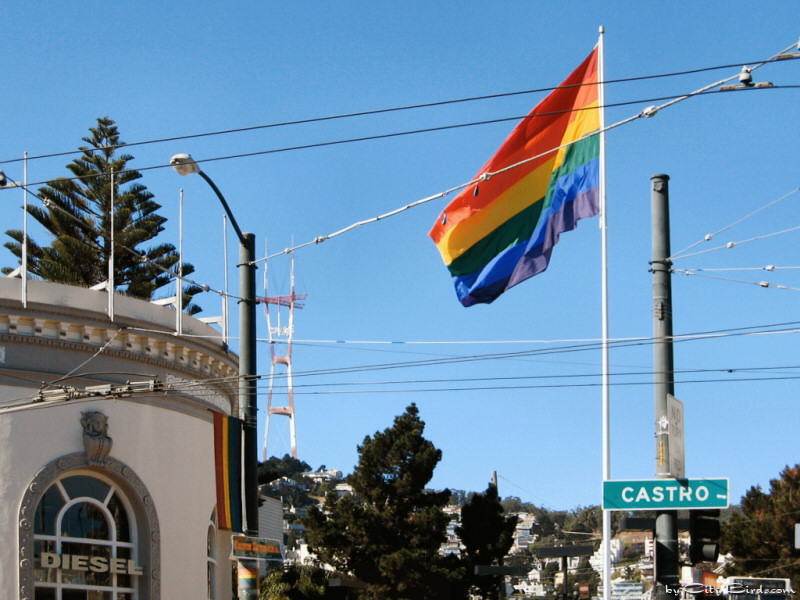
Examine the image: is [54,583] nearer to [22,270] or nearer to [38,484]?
[38,484]

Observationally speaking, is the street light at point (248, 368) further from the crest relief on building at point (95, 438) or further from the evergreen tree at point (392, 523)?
the evergreen tree at point (392, 523)

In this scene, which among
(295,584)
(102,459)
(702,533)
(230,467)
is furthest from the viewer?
(295,584)

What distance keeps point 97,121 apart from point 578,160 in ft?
122

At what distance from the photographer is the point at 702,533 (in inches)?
474

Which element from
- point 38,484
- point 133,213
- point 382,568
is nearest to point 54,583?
point 38,484

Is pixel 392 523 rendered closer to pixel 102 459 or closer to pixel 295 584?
pixel 295 584

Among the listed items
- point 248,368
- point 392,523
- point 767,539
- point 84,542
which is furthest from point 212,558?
point 767,539

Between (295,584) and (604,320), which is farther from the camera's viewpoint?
(295,584)

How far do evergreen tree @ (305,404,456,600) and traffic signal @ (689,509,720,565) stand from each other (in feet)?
94.9

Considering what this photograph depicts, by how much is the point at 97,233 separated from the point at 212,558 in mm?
24311

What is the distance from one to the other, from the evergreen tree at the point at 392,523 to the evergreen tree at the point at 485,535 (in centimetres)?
180

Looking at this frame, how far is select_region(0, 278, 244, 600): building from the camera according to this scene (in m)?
21.8

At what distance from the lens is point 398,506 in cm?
4262

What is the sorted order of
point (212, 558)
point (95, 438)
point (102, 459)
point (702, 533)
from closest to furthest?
point (702, 533), point (95, 438), point (102, 459), point (212, 558)
